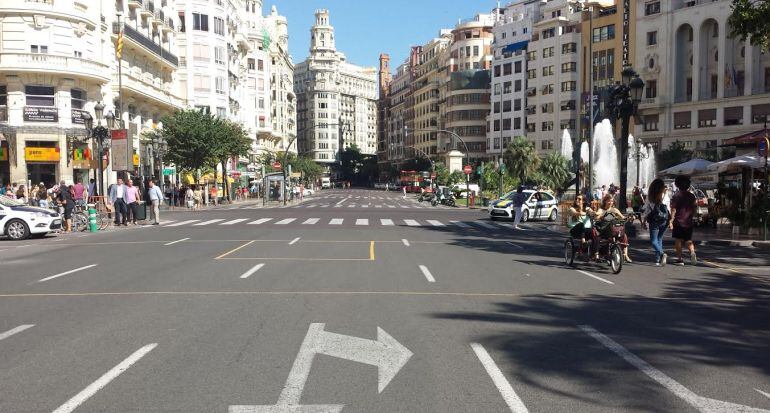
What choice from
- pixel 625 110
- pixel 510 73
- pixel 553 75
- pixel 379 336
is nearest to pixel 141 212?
pixel 625 110

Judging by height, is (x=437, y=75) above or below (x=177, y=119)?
above

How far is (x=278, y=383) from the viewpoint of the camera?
540 centimetres

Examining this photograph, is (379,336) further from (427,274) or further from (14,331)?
(427,274)

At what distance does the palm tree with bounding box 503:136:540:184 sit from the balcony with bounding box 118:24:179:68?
30834mm

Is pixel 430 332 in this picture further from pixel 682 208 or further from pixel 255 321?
pixel 682 208

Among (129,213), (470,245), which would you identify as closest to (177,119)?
(129,213)

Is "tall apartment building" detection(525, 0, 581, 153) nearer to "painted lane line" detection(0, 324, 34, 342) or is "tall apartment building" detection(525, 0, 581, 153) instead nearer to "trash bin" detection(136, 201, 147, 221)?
"trash bin" detection(136, 201, 147, 221)

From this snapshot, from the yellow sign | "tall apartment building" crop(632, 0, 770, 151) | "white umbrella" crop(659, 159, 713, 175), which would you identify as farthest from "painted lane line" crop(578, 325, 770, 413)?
"tall apartment building" crop(632, 0, 770, 151)

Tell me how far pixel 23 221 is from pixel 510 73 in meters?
82.6

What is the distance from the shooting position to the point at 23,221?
20.5 m

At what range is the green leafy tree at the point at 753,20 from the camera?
52.1ft

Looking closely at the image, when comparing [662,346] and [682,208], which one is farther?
[682,208]

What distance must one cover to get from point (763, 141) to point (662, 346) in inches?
579

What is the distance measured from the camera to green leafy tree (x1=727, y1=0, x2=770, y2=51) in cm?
1588
